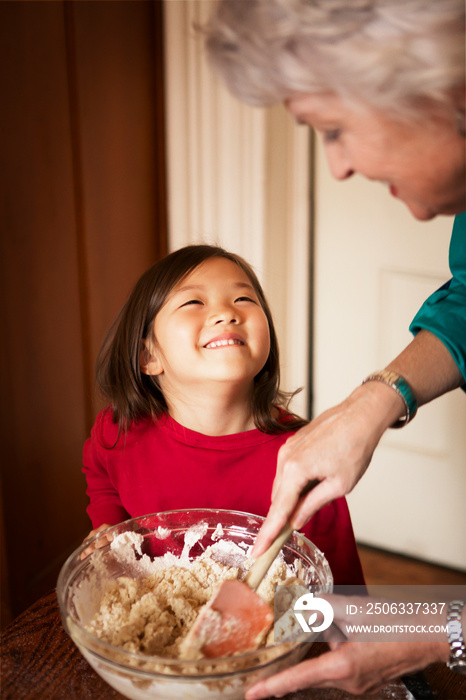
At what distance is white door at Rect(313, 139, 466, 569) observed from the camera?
199 cm

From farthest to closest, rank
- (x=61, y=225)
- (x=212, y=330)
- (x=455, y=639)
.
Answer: (x=61, y=225), (x=212, y=330), (x=455, y=639)

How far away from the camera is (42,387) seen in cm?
180

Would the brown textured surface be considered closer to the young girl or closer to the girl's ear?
the young girl

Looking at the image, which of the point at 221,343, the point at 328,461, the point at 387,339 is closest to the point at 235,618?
the point at 328,461

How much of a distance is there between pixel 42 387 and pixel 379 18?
1339 mm

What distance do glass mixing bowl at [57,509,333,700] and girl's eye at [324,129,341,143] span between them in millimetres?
508

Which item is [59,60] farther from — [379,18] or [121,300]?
[379,18]

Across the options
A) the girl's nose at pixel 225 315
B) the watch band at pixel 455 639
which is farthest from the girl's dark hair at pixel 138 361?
the watch band at pixel 455 639

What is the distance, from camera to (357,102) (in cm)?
73

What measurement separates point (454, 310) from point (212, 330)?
14.9 inches

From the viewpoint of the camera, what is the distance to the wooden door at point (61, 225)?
64.9 inches

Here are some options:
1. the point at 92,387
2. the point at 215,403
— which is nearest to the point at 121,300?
the point at 92,387

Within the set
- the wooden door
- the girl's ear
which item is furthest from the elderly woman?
the wooden door

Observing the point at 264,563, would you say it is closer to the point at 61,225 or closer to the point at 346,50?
the point at 346,50
